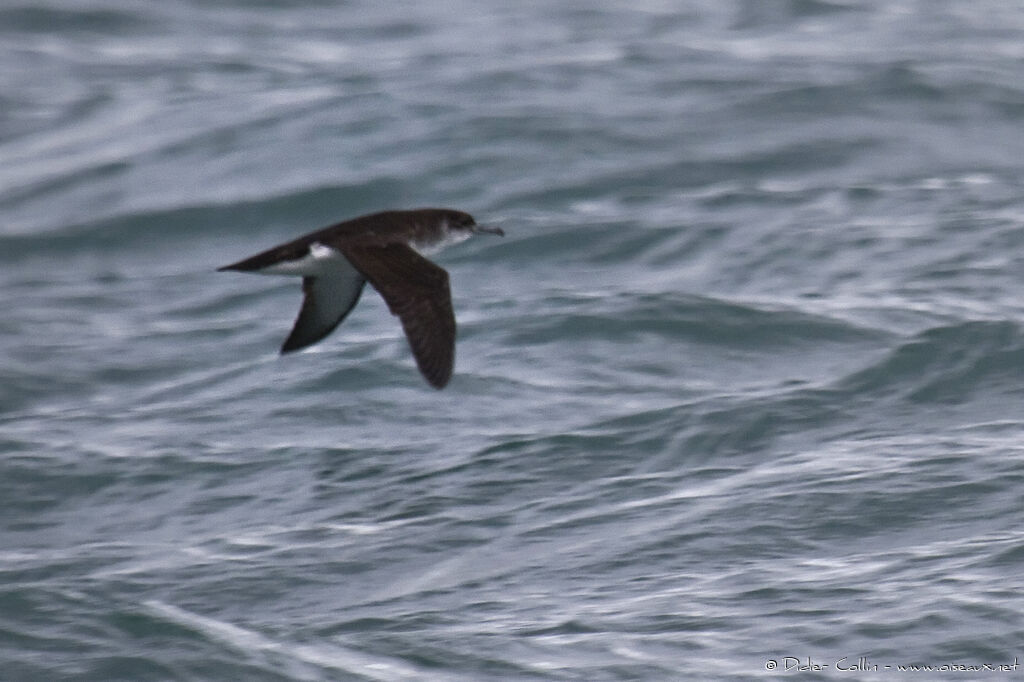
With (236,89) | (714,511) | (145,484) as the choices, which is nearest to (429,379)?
(714,511)

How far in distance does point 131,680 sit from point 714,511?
228 centimetres

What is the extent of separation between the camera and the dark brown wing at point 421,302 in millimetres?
6418

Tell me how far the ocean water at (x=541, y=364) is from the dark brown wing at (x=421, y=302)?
71cm

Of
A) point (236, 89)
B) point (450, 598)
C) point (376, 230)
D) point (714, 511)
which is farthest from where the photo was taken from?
point (236, 89)

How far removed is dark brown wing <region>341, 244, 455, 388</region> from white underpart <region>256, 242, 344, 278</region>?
0.54 feet

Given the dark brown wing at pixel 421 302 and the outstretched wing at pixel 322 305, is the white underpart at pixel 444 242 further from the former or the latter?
the dark brown wing at pixel 421 302

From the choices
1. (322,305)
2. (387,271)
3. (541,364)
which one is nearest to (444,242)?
(322,305)

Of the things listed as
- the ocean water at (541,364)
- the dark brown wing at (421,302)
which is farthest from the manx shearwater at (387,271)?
the ocean water at (541,364)

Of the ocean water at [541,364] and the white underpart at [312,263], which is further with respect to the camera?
the white underpart at [312,263]

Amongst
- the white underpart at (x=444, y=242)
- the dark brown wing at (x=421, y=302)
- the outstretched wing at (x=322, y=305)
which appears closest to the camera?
the dark brown wing at (x=421, y=302)

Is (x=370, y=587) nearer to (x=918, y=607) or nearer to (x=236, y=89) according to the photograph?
(x=918, y=607)

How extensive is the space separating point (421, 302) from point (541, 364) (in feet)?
7.46

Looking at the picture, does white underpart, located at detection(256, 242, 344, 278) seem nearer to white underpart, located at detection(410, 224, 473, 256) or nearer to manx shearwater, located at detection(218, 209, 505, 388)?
manx shearwater, located at detection(218, 209, 505, 388)

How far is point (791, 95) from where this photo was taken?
13039 millimetres
